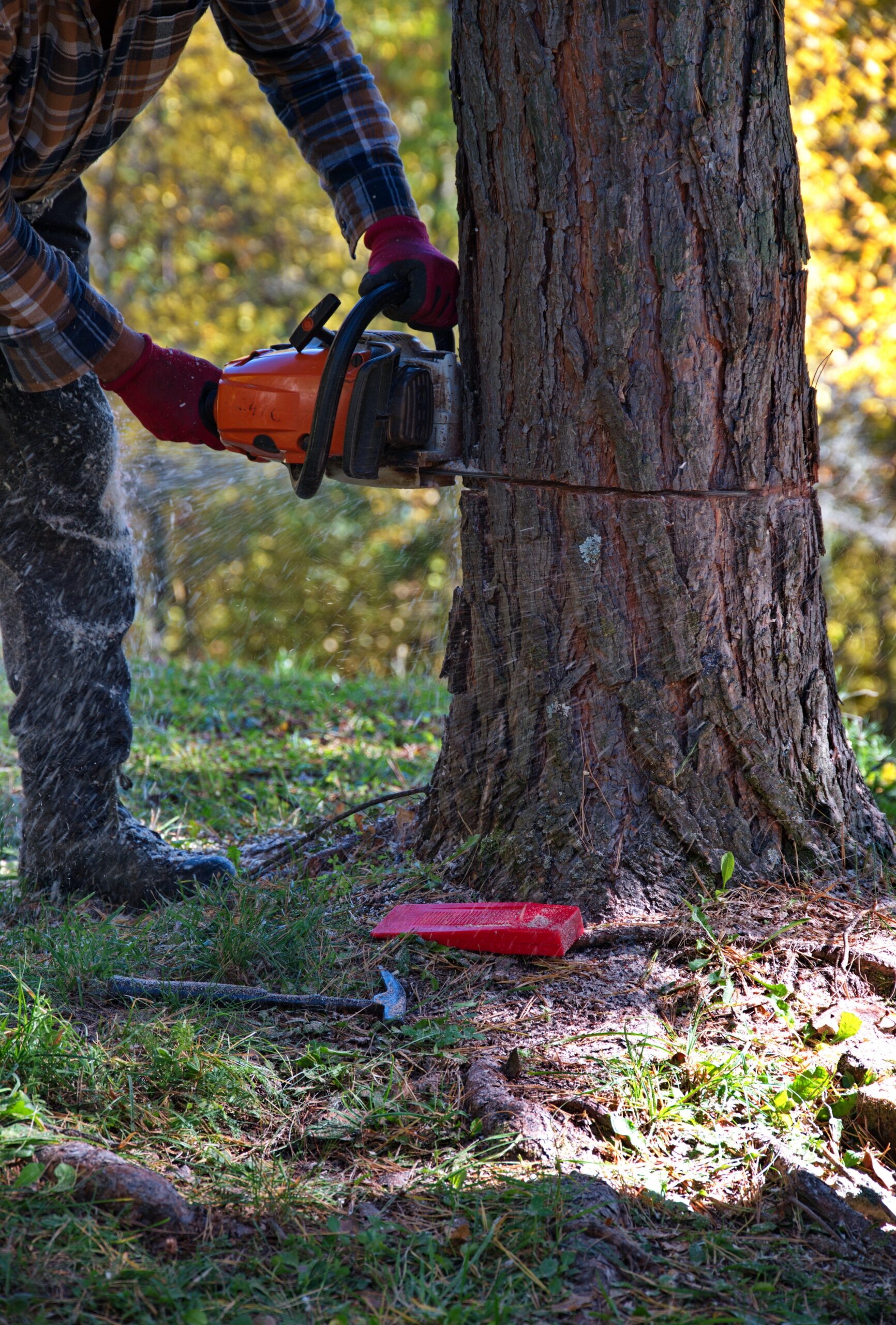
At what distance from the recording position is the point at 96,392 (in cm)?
256

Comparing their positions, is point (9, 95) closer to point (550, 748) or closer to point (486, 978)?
point (550, 748)

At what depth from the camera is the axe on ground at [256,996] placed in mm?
1884

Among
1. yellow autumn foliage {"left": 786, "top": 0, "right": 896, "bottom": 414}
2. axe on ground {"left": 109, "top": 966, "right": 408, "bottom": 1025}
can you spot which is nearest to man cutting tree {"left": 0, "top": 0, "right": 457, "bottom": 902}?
axe on ground {"left": 109, "top": 966, "right": 408, "bottom": 1025}

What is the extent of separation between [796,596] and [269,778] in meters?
1.88

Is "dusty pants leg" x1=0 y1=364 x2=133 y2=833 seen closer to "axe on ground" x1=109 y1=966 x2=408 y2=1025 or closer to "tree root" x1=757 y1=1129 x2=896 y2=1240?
"axe on ground" x1=109 y1=966 x2=408 y2=1025

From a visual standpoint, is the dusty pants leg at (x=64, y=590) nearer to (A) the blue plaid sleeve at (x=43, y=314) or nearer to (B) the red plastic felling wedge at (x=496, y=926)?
(A) the blue plaid sleeve at (x=43, y=314)

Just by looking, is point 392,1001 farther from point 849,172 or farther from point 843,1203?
point 849,172

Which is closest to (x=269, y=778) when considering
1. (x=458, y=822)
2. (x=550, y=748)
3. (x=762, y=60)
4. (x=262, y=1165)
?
(x=458, y=822)

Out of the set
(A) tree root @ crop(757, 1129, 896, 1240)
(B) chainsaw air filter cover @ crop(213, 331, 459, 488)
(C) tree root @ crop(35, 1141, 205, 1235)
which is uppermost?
(B) chainsaw air filter cover @ crop(213, 331, 459, 488)

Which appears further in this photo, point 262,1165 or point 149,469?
point 149,469

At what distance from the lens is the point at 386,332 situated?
2352 mm

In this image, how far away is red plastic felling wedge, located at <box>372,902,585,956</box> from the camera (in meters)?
2.00

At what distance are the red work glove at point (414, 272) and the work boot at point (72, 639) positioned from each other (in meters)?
0.75

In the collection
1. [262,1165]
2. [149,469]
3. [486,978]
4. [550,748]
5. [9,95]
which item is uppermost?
[9,95]
